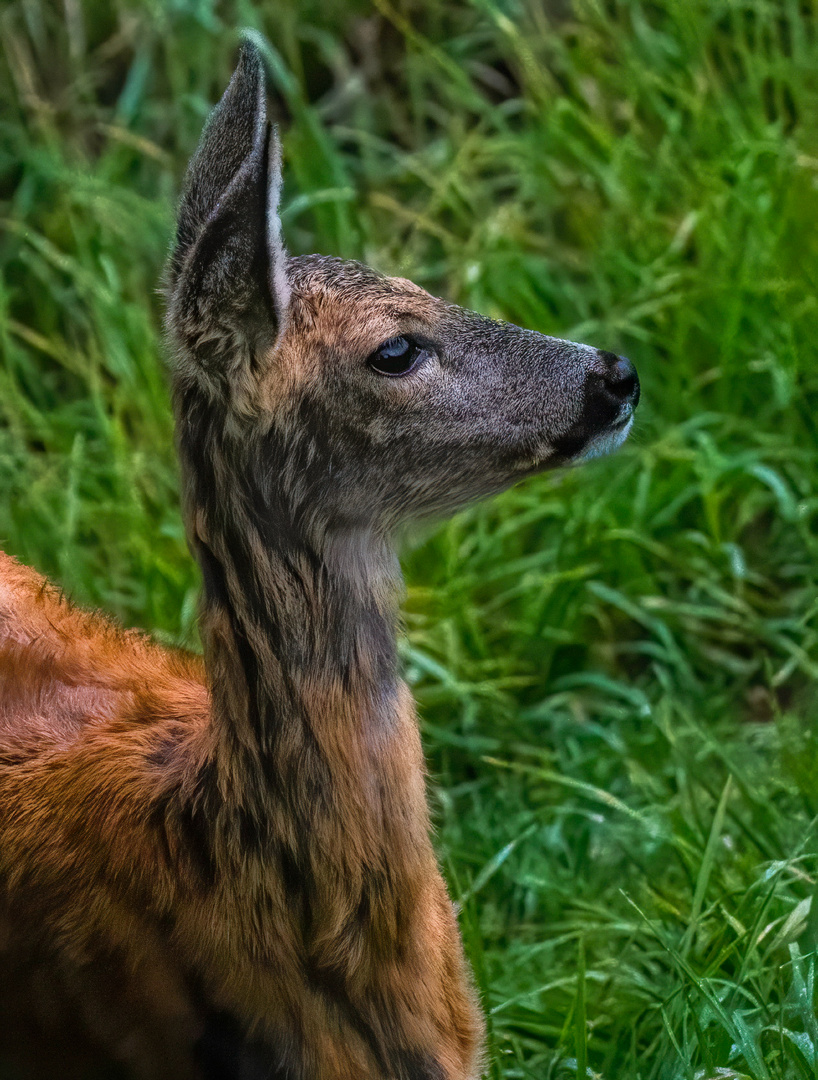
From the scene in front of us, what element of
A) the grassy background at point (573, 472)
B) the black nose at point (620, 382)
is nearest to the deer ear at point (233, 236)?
the black nose at point (620, 382)

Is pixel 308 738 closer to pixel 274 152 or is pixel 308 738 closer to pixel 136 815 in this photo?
pixel 136 815

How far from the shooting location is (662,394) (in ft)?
13.9

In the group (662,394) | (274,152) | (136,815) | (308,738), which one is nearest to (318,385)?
(274,152)

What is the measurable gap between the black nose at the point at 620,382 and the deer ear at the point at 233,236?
1.79 ft

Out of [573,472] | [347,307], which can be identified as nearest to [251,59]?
[347,307]

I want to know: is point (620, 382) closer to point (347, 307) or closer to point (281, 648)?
point (347, 307)

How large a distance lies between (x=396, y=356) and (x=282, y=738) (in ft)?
1.99

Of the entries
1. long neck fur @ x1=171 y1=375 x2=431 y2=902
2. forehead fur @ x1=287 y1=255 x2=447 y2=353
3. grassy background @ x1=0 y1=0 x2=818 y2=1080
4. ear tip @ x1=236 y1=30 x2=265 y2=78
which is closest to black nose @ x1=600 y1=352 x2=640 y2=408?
forehead fur @ x1=287 y1=255 x2=447 y2=353

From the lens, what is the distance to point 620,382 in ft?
7.58

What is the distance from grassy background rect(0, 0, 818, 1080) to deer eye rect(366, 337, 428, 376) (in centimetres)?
114

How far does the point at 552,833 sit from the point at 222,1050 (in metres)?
1.28

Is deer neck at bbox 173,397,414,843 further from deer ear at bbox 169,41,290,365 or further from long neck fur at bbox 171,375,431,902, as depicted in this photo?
deer ear at bbox 169,41,290,365

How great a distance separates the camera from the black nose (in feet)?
7.57

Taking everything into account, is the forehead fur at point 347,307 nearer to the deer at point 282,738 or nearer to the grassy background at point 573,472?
the deer at point 282,738
